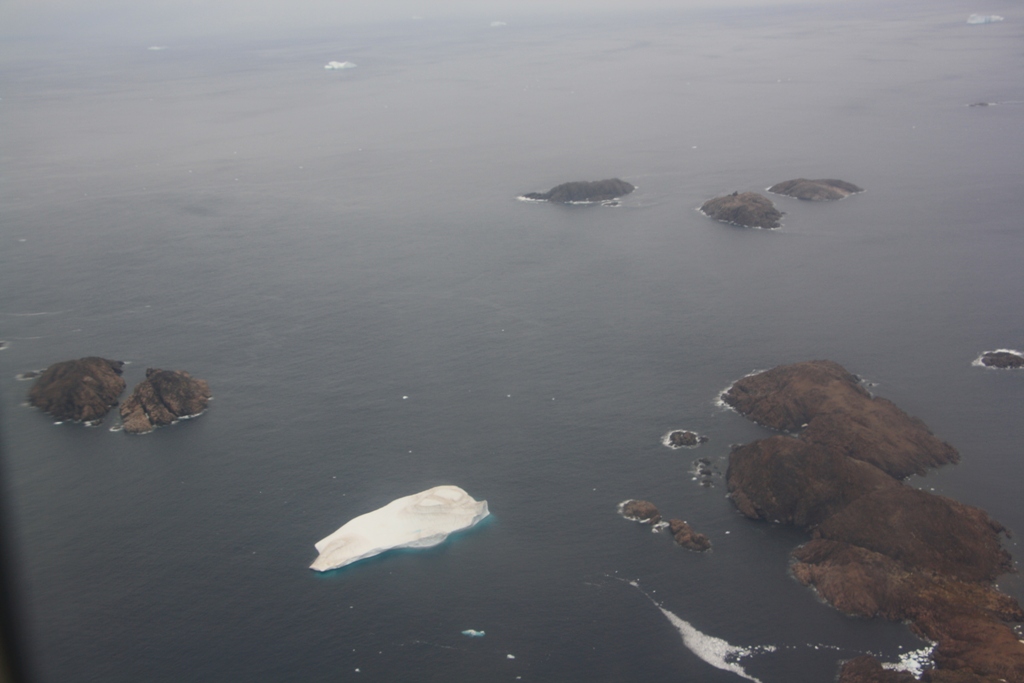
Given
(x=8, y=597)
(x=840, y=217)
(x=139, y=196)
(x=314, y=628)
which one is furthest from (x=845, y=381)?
(x=139, y=196)

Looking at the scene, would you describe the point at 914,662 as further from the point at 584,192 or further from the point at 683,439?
the point at 584,192

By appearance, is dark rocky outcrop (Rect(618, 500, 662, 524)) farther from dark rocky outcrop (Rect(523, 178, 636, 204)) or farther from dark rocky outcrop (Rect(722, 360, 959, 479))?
dark rocky outcrop (Rect(523, 178, 636, 204))

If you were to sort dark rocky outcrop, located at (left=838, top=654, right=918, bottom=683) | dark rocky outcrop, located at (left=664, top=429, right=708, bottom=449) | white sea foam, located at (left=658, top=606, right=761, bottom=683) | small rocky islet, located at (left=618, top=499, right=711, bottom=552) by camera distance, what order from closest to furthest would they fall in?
1. dark rocky outcrop, located at (left=838, top=654, right=918, bottom=683)
2. white sea foam, located at (left=658, top=606, right=761, bottom=683)
3. small rocky islet, located at (left=618, top=499, right=711, bottom=552)
4. dark rocky outcrop, located at (left=664, top=429, right=708, bottom=449)

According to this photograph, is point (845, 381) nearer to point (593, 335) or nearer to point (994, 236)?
point (593, 335)

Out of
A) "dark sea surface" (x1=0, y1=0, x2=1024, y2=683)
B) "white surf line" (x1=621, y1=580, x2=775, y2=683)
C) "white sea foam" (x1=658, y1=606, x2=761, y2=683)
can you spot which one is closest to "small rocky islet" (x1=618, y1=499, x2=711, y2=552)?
"dark sea surface" (x1=0, y1=0, x2=1024, y2=683)

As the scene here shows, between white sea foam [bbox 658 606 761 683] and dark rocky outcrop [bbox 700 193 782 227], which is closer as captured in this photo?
white sea foam [bbox 658 606 761 683]
